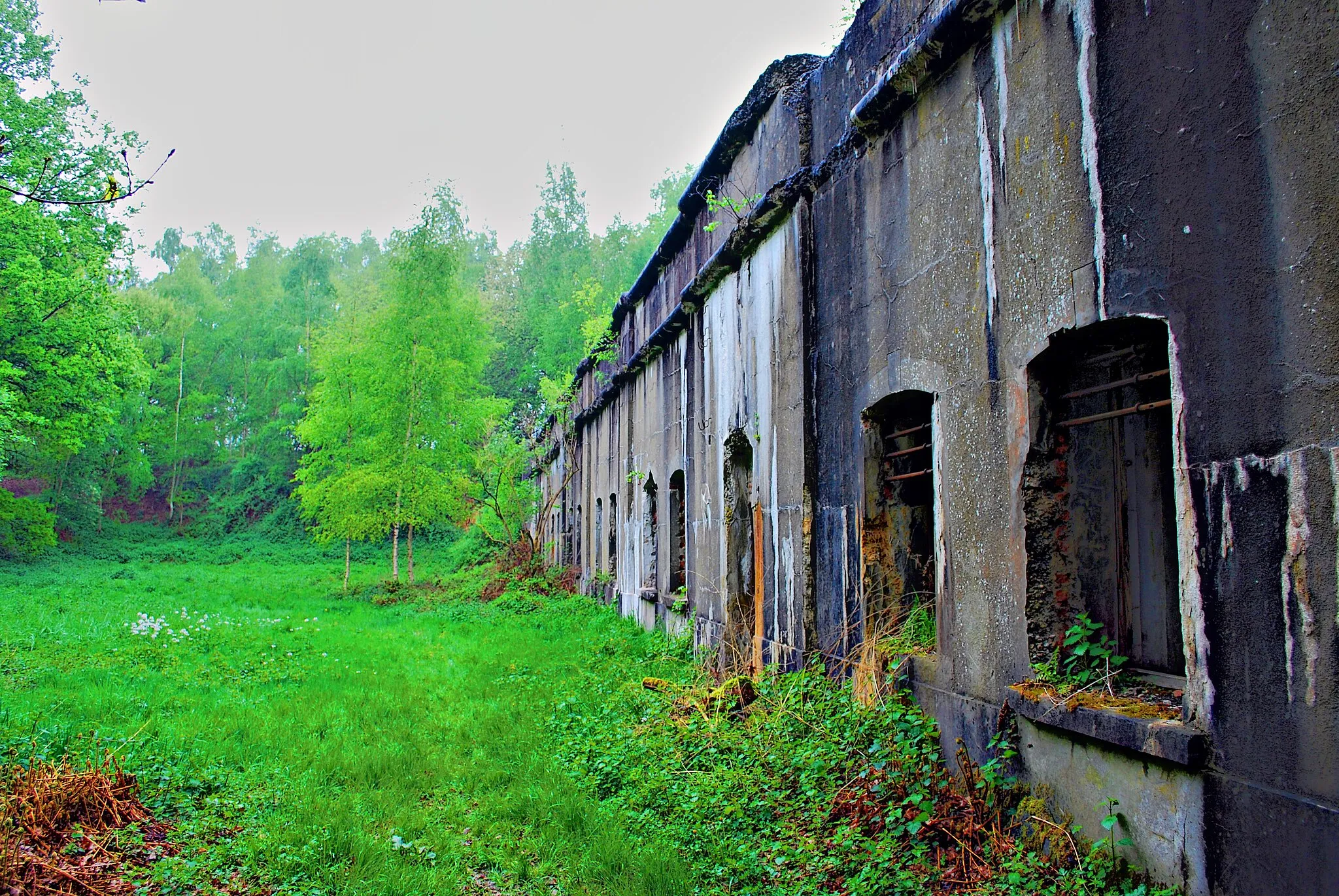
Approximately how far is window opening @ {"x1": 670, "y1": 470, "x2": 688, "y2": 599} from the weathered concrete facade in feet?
11.5

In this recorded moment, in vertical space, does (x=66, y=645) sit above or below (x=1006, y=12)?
below

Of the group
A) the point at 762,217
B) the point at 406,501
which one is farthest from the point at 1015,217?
the point at 406,501

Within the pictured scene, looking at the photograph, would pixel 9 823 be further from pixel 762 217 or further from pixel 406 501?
pixel 406 501

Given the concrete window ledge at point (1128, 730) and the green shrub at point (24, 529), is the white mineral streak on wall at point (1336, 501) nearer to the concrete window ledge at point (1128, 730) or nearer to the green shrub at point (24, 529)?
the concrete window ledge at point (1128, 730)

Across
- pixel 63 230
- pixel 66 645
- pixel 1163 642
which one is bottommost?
pixel 66 645

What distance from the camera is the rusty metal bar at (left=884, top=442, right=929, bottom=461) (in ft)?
16.0

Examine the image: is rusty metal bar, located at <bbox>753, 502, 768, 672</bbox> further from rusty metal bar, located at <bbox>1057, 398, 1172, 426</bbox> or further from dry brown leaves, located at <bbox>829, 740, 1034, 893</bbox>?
rusty metal bar, located at <bbox>1057, 398, 1172, 426</bbox>

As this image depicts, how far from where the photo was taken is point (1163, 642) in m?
3.70

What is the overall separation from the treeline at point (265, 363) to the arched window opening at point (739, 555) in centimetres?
561

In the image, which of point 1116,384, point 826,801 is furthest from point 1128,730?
point 826,801

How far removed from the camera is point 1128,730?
3057mm

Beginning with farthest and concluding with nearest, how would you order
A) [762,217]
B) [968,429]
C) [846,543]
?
[762,217] → [846,543] → [968,429]

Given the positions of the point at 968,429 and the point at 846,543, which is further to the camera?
the point at 846,543

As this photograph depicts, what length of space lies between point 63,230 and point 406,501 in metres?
9.89
